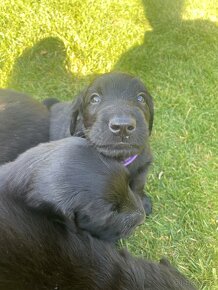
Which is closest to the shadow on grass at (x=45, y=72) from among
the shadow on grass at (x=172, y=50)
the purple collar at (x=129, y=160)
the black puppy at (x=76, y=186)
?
the shadow on grass at (x=172, y=50)

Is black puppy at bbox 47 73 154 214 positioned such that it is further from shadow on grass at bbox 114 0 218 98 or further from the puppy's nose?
shadow on grass at bbox 114 0 218 98

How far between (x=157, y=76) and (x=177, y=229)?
168 cm

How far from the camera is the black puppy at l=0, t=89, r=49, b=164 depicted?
315 cm

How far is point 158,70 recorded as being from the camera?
14.6 ft

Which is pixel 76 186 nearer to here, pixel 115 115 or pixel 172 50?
pixel 115 115

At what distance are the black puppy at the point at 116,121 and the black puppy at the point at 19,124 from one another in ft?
0.35

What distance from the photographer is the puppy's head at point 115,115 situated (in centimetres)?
275

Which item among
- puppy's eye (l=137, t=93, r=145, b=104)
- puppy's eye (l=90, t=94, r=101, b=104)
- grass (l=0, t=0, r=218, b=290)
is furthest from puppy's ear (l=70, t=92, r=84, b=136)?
grass (l=0, t=0, r=218, b=290)

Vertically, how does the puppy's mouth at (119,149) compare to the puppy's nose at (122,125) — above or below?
A: below

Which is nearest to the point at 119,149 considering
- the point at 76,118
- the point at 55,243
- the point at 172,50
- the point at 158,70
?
the point at 76,118

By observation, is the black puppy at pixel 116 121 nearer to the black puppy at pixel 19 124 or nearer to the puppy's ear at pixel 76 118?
the puppy's ear at pixel 76 118

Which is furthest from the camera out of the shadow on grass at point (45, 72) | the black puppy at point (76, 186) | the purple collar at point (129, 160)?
the shadow on grass at point (45, 72)

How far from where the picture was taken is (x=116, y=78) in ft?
9.86

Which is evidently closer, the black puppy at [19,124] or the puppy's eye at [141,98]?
the puppy's eye at [141,98]
